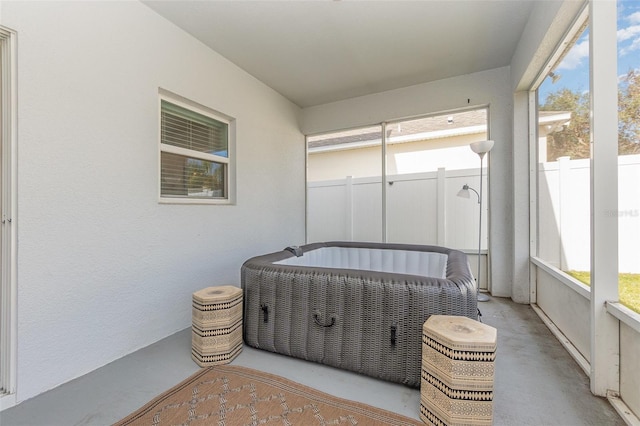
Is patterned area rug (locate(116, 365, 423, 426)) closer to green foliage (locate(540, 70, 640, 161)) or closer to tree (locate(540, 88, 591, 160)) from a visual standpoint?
green foliage (locate(540, 70, 640, 161))

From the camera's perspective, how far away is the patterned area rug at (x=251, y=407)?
53.6 inches

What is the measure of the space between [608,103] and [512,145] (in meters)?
1.85

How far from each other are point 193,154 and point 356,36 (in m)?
1.98

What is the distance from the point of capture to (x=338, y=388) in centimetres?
163

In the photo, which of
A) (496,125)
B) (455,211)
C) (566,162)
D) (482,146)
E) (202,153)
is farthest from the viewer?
(455,211)

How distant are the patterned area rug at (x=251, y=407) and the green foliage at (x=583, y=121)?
188 cm

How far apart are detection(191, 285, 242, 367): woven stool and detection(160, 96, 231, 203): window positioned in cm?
108

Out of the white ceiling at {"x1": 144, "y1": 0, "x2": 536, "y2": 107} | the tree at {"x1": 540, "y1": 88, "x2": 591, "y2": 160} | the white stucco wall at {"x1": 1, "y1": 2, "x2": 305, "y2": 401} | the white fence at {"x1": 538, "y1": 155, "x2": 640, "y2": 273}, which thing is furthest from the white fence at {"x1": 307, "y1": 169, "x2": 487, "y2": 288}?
the white stucco wall at {"x1": 1, "y1": 2, "x2": 305, "y2": 401}

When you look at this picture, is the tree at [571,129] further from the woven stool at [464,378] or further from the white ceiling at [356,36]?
the woven stool at [464,378]

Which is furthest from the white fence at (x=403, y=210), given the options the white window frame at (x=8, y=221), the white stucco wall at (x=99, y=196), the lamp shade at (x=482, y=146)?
the white window frame at (x=8, y=221)

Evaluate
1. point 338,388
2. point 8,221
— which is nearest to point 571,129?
point 338,388

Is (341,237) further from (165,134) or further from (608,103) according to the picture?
(608,103)

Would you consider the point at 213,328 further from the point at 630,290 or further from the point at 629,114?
the point at 629,114

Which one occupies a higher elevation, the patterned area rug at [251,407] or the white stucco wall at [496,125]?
the white stucco wall at [496,125]
